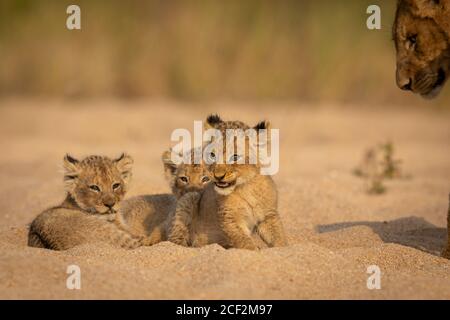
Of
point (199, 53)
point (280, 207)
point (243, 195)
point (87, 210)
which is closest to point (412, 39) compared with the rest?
point (243, 195)

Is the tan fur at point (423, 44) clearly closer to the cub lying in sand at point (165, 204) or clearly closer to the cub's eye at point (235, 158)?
the cub's eye at point (235, 158)

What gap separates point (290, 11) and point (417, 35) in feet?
36.6

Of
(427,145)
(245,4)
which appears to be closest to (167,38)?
(245,4)

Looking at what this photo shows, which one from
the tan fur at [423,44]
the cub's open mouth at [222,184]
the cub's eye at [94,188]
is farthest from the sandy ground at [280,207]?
the tan fur at [423,44]

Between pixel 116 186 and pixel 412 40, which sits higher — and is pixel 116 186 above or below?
below

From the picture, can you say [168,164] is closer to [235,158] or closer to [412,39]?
[235,158]

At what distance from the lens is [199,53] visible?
1869 cm

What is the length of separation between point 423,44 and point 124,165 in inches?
127

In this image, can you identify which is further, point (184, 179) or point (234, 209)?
point (184, 179)

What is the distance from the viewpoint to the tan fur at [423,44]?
312 inches

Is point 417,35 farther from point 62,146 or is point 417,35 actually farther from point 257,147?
point 62,146

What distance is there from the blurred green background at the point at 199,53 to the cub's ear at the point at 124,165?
10.3m

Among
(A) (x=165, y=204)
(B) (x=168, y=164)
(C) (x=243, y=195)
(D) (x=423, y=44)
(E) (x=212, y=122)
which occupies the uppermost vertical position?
(D) (x=423, y=44)

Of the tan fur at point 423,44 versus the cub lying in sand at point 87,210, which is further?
the tan fur at point 423,44
